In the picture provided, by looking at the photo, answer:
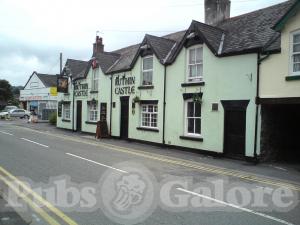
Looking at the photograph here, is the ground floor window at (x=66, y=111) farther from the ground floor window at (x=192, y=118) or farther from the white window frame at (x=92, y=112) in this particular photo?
the ground floor window at (x=192, y=118)

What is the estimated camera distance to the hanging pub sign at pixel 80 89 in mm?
30339

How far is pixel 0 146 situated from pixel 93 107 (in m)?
12.4

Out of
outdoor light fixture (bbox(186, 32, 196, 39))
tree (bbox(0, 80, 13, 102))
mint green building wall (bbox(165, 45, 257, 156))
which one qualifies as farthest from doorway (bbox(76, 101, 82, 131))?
tree (bbox(0, 80, 13, 102))

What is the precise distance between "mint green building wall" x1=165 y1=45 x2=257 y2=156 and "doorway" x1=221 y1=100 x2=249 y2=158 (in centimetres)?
22

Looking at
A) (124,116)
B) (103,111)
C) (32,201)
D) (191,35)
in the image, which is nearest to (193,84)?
(191,35)

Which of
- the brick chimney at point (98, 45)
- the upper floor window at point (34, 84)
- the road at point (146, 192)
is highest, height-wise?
the brick chimney at point (98, 45)

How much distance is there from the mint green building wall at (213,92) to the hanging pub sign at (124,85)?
4.04 m

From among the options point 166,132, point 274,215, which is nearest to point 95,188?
point 274,215

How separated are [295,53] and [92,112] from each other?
19.0 metres

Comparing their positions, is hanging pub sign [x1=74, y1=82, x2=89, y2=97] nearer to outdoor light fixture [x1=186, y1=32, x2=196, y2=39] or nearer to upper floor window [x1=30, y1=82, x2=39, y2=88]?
outdoor light fixture [x1=186, y1=32, x2=196, y2=39]

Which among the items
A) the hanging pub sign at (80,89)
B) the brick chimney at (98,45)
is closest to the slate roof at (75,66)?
Answer: the hanging pub sign at (80,89)

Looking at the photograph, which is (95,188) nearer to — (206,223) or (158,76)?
(206,223)

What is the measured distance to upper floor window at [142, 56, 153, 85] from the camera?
2245cm

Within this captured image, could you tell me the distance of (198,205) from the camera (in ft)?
25.5
